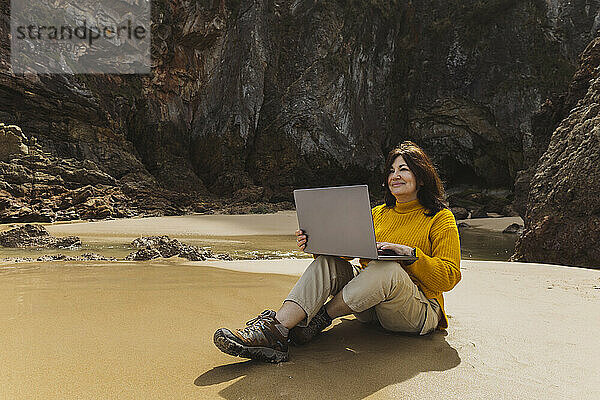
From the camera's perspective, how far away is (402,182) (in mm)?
1562

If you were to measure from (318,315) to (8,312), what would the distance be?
1.35m

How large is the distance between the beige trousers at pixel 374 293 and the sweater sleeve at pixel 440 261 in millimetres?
58

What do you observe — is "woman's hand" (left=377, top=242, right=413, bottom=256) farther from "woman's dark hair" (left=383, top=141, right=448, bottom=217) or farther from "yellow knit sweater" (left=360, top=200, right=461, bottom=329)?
"woman's dark hair" (left=383, top=141, right=448, bottom=217)

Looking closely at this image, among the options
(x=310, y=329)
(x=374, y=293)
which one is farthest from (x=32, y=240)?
(x=374, y=293)

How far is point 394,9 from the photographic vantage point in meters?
17.6

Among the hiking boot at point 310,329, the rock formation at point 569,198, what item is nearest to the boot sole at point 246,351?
the hiking boot at point 310,329

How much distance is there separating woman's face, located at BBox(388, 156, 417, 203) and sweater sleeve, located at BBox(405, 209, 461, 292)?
158mm

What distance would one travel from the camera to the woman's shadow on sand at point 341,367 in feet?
3.39

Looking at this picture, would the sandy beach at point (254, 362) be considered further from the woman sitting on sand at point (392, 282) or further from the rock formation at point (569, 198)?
the rock formation at point (569, 198)

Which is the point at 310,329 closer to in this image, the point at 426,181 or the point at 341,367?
the point at 341,367

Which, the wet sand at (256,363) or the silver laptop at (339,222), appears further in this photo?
the silver laptop at (339,222)

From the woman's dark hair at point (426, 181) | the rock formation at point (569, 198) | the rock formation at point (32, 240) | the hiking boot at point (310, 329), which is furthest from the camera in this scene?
the rock formation at point (32, 240)

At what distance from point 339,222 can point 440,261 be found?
372 millimetres

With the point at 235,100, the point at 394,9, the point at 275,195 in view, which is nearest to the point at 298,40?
the point at 235,100
